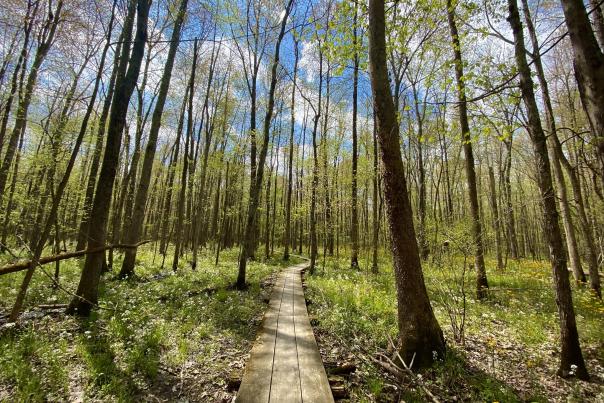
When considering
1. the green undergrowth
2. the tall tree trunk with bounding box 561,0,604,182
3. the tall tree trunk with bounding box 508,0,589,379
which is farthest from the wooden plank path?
the tall tree trunk with bounding box 508,0,589,379

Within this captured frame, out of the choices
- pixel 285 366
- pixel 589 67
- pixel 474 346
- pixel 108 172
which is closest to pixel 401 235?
pixel 285 366

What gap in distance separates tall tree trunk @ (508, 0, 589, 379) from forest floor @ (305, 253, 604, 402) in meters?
0.32

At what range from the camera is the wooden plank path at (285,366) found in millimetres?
3428

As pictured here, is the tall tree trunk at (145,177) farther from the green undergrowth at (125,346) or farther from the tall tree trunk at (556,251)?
the tall tree trunk at (556,251)

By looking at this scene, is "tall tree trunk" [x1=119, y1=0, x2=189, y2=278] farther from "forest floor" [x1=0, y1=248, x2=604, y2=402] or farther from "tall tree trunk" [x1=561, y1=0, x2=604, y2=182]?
"tall tree trunk" [x1=561, y1=0, x2=604, y2=182]

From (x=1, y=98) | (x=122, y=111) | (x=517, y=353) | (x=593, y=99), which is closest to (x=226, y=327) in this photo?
(x=122, y=111)

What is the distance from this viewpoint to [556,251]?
170 inches

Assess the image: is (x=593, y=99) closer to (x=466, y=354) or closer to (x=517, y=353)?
(x=466, y=354)

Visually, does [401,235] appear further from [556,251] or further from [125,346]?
[125,346]

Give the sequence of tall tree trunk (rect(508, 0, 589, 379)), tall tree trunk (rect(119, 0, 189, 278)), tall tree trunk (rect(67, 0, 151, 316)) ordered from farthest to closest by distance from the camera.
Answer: tall tree trunk (rect(119, 0, 189, 278)), tall tree trunk (rect(67, 0, 151, 316)), tall tree trunk (rect(508, 0, 589, 379))

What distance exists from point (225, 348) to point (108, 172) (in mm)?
4569

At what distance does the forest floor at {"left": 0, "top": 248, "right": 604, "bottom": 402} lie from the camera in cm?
365

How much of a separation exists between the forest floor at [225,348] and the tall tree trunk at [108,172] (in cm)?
47

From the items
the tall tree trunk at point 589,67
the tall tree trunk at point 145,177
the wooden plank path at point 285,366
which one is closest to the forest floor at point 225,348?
the wooden plank path at point 285,366
